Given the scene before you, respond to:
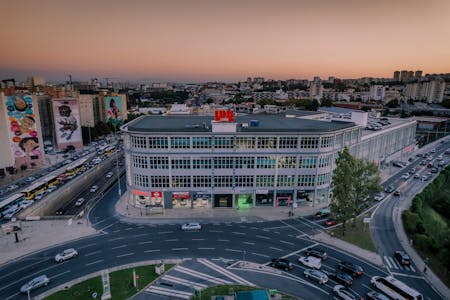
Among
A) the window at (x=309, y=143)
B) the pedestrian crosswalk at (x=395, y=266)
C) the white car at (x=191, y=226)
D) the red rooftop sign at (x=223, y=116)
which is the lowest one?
the pedestrian crosswalk at (x=395, y=266)

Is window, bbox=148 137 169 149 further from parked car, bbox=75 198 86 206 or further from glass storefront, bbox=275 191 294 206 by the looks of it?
glass storefront, bbox=275 191 294 206

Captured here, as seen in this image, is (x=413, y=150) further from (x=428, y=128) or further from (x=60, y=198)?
(x=60, y=198)

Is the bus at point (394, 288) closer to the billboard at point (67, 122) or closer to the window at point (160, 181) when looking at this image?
Result: the window at point (160, 181)

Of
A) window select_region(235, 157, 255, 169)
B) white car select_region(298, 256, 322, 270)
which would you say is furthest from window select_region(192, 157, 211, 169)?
white car select_region(298, 256, 322, 270)

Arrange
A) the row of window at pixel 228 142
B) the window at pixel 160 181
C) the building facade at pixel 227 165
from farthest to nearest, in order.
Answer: the window at pixel 160 181, the building facade at pixel 227 165, the row of window at pixel 228 142

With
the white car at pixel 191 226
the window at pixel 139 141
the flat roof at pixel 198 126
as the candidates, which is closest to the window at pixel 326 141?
the flat roof at pixel 198 126

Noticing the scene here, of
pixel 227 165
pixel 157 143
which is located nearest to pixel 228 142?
pixel 227 165

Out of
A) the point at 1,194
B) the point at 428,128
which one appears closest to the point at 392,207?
the point at 1,194
